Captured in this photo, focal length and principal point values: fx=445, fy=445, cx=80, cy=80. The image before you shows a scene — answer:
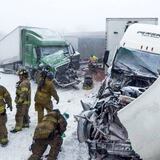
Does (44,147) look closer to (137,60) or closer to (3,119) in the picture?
(3,119)

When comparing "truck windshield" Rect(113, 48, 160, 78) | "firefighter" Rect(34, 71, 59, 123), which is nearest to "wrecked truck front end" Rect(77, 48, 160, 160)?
"truck windshield" Rect(113, 48, 160, 78)

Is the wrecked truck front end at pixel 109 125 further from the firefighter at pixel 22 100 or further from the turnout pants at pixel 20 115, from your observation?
the turnout pants at pixel 20 115

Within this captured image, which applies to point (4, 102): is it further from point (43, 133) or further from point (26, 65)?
point (26, 65)

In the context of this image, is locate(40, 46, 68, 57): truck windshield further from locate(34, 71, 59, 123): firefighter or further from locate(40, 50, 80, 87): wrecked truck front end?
locate(34, 71, 59, 123): firefighter

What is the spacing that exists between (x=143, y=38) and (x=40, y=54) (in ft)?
26.3

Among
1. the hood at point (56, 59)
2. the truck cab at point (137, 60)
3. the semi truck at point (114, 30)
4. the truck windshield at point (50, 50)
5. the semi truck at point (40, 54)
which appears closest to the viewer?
the truck cab at point (137, 60)

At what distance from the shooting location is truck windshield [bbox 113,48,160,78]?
10555mm

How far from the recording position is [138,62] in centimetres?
1083

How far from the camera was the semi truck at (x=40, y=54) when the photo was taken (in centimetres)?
1733

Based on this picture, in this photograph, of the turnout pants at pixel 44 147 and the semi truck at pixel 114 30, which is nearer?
the turnout pants at pixel 44 147

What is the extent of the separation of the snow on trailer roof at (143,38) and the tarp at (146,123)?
474 centimetres

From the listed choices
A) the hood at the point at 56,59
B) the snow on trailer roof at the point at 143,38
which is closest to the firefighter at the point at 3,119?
the snow on trailer roof at the point at 143,38

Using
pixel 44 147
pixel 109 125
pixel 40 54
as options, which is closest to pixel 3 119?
pixel 44 147

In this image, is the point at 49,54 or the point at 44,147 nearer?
the point at 44,147
